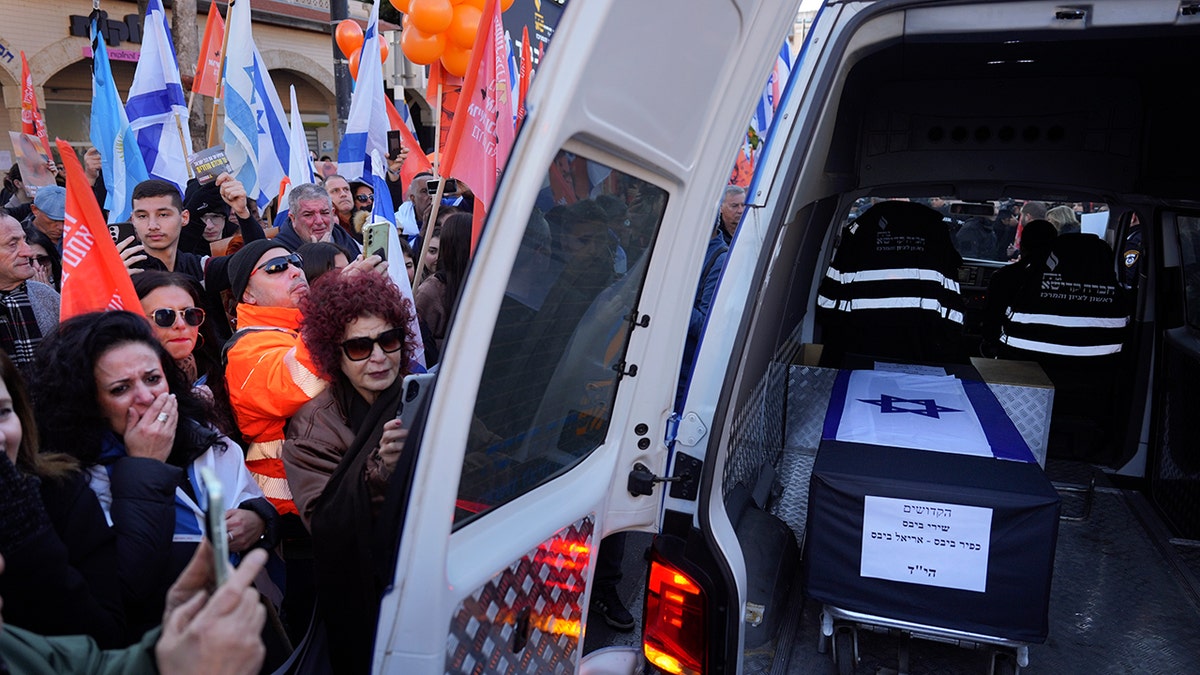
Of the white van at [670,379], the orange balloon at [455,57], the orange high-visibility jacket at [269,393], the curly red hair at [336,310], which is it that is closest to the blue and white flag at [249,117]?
the orange balloon at [455,57]

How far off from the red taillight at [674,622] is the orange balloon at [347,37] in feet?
38.1

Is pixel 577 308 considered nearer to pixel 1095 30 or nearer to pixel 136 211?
pixel 1095 30

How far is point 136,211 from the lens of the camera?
4.33 meters

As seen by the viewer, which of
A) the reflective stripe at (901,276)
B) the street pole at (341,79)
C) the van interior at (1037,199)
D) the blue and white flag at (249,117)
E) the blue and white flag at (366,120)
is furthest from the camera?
the street pole at (341,79)

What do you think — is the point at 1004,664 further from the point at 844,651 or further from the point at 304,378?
the point at 304,378

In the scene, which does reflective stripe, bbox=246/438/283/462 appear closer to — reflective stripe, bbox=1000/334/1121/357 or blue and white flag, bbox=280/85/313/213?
reflective stripe, bbox=1000/334/1121/357

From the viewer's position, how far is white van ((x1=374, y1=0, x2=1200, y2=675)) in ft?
4.37

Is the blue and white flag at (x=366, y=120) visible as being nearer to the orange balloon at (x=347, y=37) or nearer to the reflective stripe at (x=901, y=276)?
the reflective stripe at (x=901, y=276)

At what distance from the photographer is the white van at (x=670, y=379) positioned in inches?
52.4

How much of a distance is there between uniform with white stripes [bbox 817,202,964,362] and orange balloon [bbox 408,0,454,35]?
5363 mm

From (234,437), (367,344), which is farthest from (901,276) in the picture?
(234,437)

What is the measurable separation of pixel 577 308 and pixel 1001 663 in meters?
1.84

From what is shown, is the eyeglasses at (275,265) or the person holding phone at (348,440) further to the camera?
the eyeglasses at (275,265)

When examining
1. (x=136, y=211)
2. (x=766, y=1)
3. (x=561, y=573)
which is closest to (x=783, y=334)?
(x=766, y=1)
